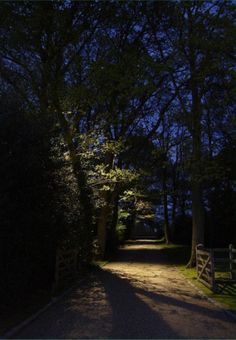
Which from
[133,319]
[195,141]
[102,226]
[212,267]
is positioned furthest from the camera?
[102,226]

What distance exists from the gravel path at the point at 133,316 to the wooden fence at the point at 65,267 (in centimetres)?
65

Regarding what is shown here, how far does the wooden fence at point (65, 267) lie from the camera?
1165 cm

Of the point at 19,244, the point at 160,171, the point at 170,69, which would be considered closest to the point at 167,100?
the point at 170,69

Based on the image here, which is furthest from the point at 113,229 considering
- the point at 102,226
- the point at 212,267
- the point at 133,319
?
the point at 133,319

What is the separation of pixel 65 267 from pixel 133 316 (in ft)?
16.6

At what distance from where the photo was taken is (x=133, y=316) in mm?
8008

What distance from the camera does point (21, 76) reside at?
15.1 metres

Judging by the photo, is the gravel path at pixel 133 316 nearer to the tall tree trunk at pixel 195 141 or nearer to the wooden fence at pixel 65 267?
the wooden fence at pixel 65 267

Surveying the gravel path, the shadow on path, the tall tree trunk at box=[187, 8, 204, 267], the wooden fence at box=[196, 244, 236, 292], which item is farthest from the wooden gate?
the tall tree trunk at box=[187, 8, 204, 267]

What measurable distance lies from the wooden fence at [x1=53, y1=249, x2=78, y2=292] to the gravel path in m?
0.65

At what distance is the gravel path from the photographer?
21.8 feet

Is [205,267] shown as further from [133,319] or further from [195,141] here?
[195,141]

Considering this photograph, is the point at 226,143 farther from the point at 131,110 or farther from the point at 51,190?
the point at 51,190

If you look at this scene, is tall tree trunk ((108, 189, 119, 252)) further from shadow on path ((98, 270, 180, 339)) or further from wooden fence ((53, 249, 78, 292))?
shadow on path ((98, 270, 180, 339))
